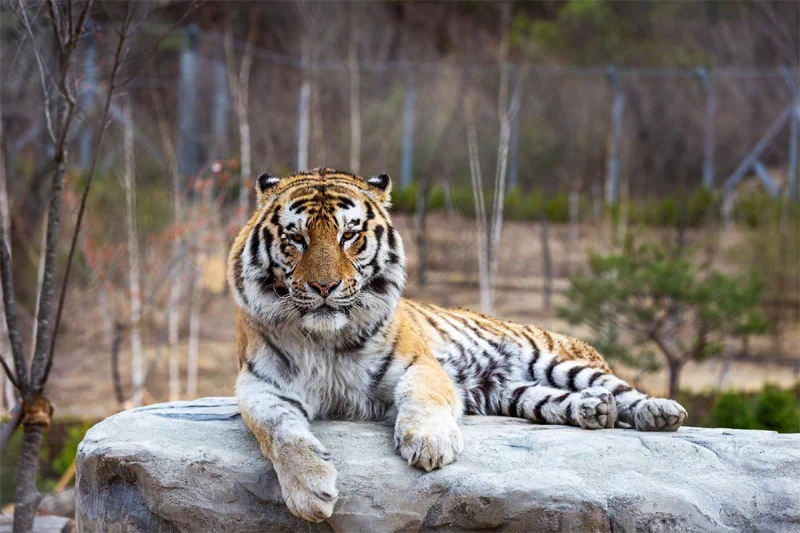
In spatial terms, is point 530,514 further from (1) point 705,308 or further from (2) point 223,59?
(2) point 223,59

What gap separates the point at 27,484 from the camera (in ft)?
12.5

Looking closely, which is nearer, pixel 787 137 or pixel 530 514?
pixel 530 514

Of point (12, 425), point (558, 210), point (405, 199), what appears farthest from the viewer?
point (558, 210)

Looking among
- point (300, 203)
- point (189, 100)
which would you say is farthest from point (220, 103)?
point (300, 203)

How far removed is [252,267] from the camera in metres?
3.16

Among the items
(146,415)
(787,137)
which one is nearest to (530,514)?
(146,415)

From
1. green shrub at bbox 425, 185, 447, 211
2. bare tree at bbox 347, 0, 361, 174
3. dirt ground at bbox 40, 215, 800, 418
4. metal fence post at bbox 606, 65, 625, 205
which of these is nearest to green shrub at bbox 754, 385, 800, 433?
dirt ground at bbox 40, 215, 800, 418

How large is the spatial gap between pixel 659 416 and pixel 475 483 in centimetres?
80

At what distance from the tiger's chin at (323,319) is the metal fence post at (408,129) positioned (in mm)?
9100

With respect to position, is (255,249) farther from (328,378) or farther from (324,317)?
(328,378)

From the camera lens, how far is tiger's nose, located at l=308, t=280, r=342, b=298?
9.55 feet

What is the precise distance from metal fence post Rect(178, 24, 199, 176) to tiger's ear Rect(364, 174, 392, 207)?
7155mm

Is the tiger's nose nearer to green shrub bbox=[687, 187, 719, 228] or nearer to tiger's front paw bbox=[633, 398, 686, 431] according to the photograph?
tiger's front paw bbox=[633, 398, 686, 431]

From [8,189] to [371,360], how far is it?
19.9 feet
